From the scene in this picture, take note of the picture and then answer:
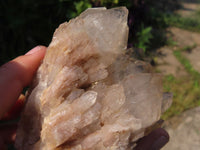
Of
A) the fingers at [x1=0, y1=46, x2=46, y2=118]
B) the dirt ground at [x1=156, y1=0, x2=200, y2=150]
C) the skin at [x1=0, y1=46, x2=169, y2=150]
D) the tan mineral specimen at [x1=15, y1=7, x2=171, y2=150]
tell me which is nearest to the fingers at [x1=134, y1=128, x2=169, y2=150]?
the skin at [x1=0, y1=46, x2=169, y2=150]

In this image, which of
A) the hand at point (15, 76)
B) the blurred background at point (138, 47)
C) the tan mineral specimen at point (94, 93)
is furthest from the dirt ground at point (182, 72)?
the hand at point (15, 76)

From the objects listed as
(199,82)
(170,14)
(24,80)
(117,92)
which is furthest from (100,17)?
(170,14)

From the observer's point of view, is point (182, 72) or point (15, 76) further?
point (182, 72)

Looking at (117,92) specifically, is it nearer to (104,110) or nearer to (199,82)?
(104,110)

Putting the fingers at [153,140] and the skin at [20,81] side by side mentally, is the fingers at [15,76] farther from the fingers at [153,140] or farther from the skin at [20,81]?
the fingers at [153,140]

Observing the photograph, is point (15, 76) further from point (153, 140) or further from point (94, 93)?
point (153, 140)

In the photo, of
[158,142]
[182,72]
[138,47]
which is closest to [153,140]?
[158,142]
